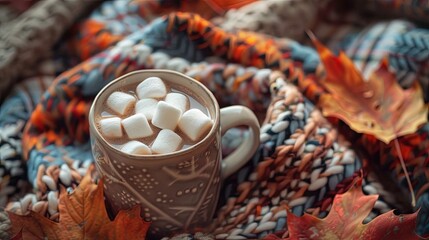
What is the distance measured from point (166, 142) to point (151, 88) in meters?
0.07

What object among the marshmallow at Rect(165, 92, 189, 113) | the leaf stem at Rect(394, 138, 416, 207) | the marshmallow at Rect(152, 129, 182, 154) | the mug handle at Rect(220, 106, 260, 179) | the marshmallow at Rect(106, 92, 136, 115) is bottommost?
the leaf stem at Rect(394, 138, 416, 207)

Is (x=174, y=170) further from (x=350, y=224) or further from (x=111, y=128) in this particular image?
(x=350, y=224)

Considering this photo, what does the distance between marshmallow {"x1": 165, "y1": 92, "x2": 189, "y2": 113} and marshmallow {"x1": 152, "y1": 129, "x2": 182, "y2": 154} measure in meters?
0.03

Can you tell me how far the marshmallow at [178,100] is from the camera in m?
0.55

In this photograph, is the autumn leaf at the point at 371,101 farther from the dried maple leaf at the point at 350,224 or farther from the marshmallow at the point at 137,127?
the marshmallow at the point at 137,127

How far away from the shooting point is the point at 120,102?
0.55 meters

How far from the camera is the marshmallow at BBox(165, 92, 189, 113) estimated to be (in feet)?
1.82

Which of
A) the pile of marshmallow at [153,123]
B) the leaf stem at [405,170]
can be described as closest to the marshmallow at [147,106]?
the pile of marshmallow at [153,123]

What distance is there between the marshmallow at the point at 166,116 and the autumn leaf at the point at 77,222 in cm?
9

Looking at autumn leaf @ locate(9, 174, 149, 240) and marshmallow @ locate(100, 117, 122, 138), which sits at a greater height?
marshmallow @ locate(100, 117, 122, 138)

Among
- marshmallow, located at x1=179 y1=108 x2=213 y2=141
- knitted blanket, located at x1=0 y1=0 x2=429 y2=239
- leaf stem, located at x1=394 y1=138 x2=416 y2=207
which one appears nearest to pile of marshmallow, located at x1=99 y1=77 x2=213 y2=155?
marshmallow, located at x1=179 y1=108 x2=213 y2=141

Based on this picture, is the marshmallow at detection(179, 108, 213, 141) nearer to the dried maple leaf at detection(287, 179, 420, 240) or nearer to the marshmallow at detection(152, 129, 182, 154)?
the marshmallow at detection(152, 129, 182, 154)

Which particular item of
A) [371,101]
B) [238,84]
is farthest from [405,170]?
[238,84]

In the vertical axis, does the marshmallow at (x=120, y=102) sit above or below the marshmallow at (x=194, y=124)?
above
